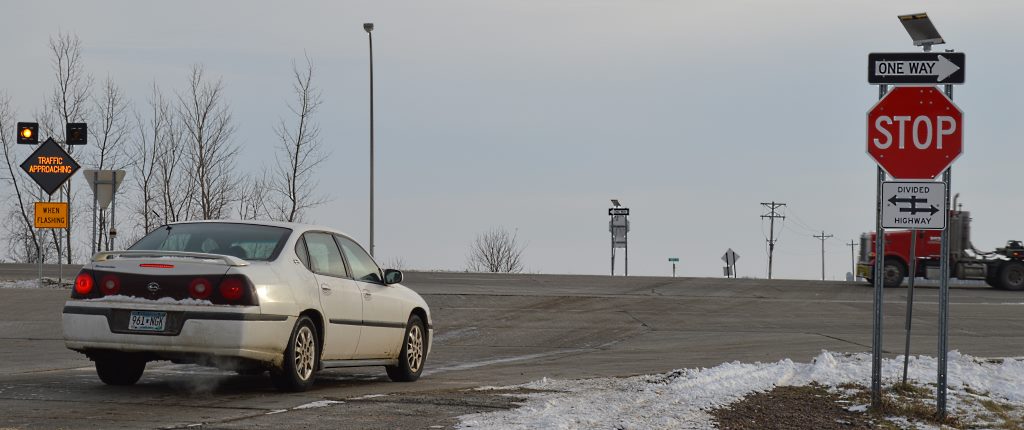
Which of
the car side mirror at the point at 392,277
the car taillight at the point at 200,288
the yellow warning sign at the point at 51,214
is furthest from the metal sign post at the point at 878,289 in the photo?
the yellow warning sign at the point at 51,214

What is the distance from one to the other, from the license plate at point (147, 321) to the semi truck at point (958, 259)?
27998 millimetres

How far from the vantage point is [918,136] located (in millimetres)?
9836

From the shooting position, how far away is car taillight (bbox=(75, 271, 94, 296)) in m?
9.66

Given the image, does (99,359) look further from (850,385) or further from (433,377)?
(850,385)

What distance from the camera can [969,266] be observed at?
116 ft

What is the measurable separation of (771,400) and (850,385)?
1481 millimetres

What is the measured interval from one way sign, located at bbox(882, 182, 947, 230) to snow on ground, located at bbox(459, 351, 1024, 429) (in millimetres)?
1941

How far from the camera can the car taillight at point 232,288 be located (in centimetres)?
930

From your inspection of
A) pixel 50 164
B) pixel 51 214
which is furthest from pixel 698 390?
pixel 51 214

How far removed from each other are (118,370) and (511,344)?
367 inches

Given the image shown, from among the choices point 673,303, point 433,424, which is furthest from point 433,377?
point 673,303

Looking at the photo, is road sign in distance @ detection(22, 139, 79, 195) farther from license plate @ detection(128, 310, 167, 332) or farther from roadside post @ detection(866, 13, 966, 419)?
roadside post @ detection(866, 13, 966, 419)

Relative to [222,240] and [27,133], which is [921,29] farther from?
[27,133]

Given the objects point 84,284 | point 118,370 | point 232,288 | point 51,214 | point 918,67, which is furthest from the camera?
point 51,214
